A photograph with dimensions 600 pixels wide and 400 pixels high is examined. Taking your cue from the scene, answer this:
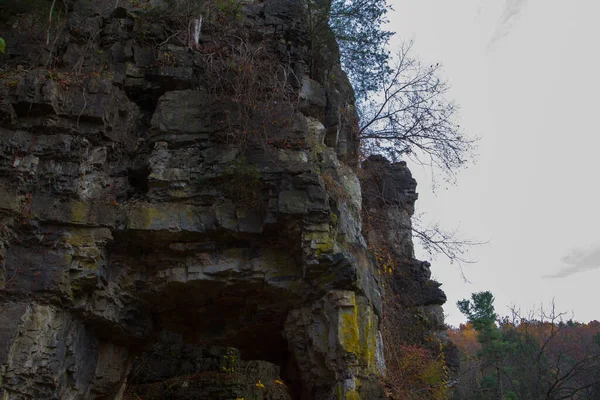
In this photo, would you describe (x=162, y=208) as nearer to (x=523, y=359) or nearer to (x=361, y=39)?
(x=361, y=39)

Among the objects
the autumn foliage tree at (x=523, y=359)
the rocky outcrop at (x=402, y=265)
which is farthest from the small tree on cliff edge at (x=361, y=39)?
the autumn foliage tree at (x=523, y=359)

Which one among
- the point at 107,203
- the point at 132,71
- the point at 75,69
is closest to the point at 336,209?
the point at 107,203

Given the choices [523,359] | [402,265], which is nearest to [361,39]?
[402,265]

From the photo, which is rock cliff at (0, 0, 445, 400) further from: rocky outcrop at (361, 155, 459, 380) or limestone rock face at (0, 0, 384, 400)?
rocky outcrop at (361, 155, 459, 380)

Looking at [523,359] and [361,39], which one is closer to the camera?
[361,39]

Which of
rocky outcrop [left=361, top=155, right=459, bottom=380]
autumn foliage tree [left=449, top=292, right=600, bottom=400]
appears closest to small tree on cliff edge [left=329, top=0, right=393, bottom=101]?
rocky outcrop [left=361, top=155, right=459, bottom=380]

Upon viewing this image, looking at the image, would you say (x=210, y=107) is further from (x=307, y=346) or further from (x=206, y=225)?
(x=307, y=346)

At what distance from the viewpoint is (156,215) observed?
22.5ft

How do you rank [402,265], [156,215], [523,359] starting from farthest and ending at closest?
[523,359] < [402,265] < [156,215]

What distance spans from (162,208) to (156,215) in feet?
0.43

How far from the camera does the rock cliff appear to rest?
6.41m

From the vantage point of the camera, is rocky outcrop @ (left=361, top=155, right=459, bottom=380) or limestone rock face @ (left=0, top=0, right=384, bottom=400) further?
rocky outcrop @ (left=361, top=155, right=459, bottom=380)

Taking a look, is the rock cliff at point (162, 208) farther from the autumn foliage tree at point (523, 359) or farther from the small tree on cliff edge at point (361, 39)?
the autumn foliage tree at point (523, 359)

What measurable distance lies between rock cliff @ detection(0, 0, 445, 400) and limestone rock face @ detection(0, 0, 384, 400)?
2 centimetres
